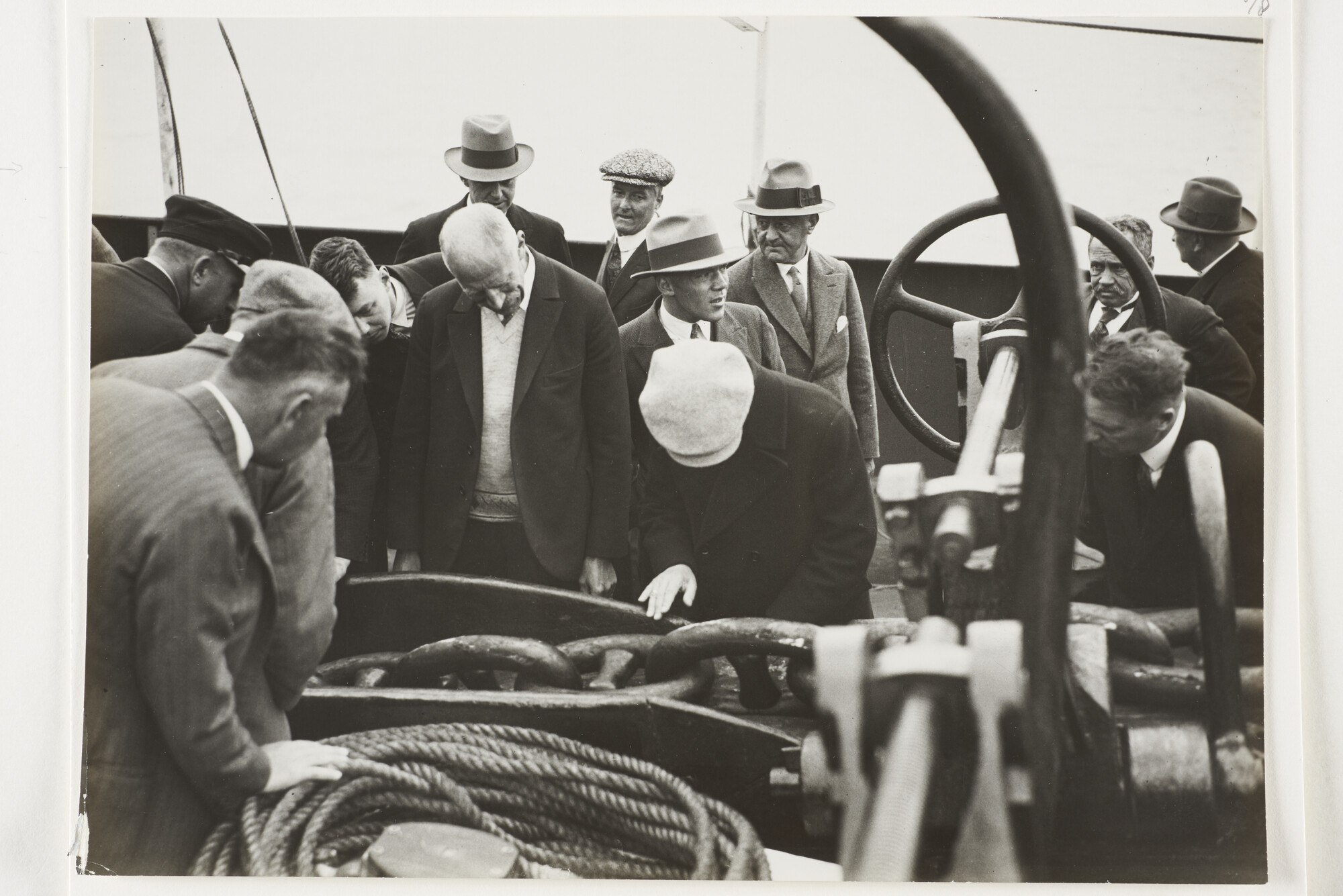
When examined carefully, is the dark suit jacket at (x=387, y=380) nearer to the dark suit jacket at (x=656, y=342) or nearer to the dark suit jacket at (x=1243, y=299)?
the dark suit jacket at (x=656, y=342)

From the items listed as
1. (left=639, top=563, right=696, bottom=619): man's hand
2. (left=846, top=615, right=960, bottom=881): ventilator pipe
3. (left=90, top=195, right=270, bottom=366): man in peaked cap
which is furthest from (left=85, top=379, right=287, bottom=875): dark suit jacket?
(left=846, top=615, right=960, bottom=881): ventilator pipe

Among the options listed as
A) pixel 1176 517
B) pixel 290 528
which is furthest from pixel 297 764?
pixel 1176 517

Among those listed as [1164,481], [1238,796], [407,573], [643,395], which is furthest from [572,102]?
[1238,796]

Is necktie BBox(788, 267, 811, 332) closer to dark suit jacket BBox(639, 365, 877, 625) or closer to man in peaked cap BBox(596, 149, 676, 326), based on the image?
dark suit jacket BBox(639, 365, 877, 625)

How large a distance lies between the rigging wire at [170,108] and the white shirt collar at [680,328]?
1044 mm

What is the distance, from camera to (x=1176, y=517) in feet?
7.04

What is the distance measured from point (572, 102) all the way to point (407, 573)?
1.04 m

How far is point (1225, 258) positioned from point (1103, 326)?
28 centimetres

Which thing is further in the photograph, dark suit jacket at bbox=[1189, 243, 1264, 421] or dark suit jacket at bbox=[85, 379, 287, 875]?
dark suit jacket at bbox=[1189, 243, 1264, 421]

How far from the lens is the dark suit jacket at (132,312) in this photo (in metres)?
2.13

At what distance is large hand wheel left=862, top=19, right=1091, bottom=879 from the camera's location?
1.98m

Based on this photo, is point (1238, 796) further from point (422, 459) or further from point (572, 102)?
point (572, 102)

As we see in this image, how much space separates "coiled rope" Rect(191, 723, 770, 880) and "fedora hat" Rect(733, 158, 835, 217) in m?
1.15

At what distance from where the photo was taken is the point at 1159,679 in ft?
6.86
